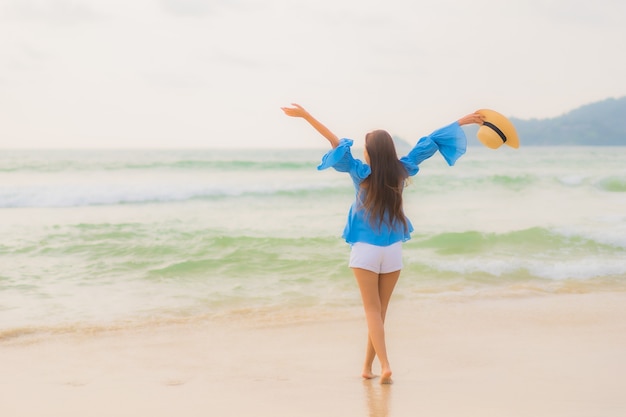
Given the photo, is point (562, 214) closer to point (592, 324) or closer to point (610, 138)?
point (592, 324)

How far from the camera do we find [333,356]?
18.9ft

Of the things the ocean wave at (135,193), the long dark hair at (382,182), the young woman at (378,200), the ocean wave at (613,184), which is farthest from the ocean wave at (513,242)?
the ocean wave at (613,184)

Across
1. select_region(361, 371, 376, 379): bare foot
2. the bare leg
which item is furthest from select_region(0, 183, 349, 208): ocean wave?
the bare leg

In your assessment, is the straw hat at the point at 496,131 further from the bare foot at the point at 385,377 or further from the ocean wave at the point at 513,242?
the ocean wave at the point at 513,242

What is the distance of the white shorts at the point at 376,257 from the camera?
4.81 m

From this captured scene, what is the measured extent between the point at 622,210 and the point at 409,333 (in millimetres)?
12785

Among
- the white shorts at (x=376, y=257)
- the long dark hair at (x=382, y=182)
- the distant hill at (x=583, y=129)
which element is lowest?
the white shorts at (x=376, y=257)

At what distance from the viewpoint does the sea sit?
7.70 m

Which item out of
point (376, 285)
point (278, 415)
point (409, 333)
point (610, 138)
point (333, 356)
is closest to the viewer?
point (278, 415)

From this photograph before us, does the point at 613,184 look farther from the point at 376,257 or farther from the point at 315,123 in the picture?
the point at 315,123

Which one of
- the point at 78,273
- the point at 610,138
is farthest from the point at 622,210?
the point at 610,138

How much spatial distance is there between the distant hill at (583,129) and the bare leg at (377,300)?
87.8 m

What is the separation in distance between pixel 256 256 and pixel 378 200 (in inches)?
227

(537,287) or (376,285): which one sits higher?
(376,285)
